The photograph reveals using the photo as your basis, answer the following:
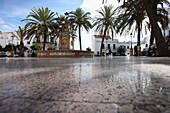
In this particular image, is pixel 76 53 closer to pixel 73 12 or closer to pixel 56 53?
pixel 56 53

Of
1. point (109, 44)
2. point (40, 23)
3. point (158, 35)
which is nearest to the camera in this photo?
Answer: point (158, 35)

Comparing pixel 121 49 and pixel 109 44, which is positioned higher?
pixel 109 44

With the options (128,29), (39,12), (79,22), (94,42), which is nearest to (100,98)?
(128,29)

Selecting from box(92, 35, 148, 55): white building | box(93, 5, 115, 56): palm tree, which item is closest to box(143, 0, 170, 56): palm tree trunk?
box(93, 5, 115, 56): palm tree

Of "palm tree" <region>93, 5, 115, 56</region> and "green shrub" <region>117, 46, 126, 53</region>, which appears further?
"green shrub" <region>117, 46, 126, 53</region>

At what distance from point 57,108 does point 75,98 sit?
0.25ft

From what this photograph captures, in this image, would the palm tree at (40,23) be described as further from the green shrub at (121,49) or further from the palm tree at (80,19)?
the green shrub at (121,49)

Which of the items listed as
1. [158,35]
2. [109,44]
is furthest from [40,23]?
[109,44]

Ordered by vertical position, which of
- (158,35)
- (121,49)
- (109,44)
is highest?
(109,44)

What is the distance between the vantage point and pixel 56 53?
470 inches

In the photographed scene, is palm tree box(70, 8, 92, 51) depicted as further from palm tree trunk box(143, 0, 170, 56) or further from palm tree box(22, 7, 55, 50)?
palm tree trunk box(143, 0, 170, 56)

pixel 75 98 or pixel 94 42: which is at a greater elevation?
pixel 94 42

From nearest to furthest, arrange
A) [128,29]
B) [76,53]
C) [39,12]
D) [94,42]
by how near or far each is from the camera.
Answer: [76,53] < [128,29] < [39,12] < [94,42]

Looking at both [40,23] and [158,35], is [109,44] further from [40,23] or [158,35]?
[158,35]
